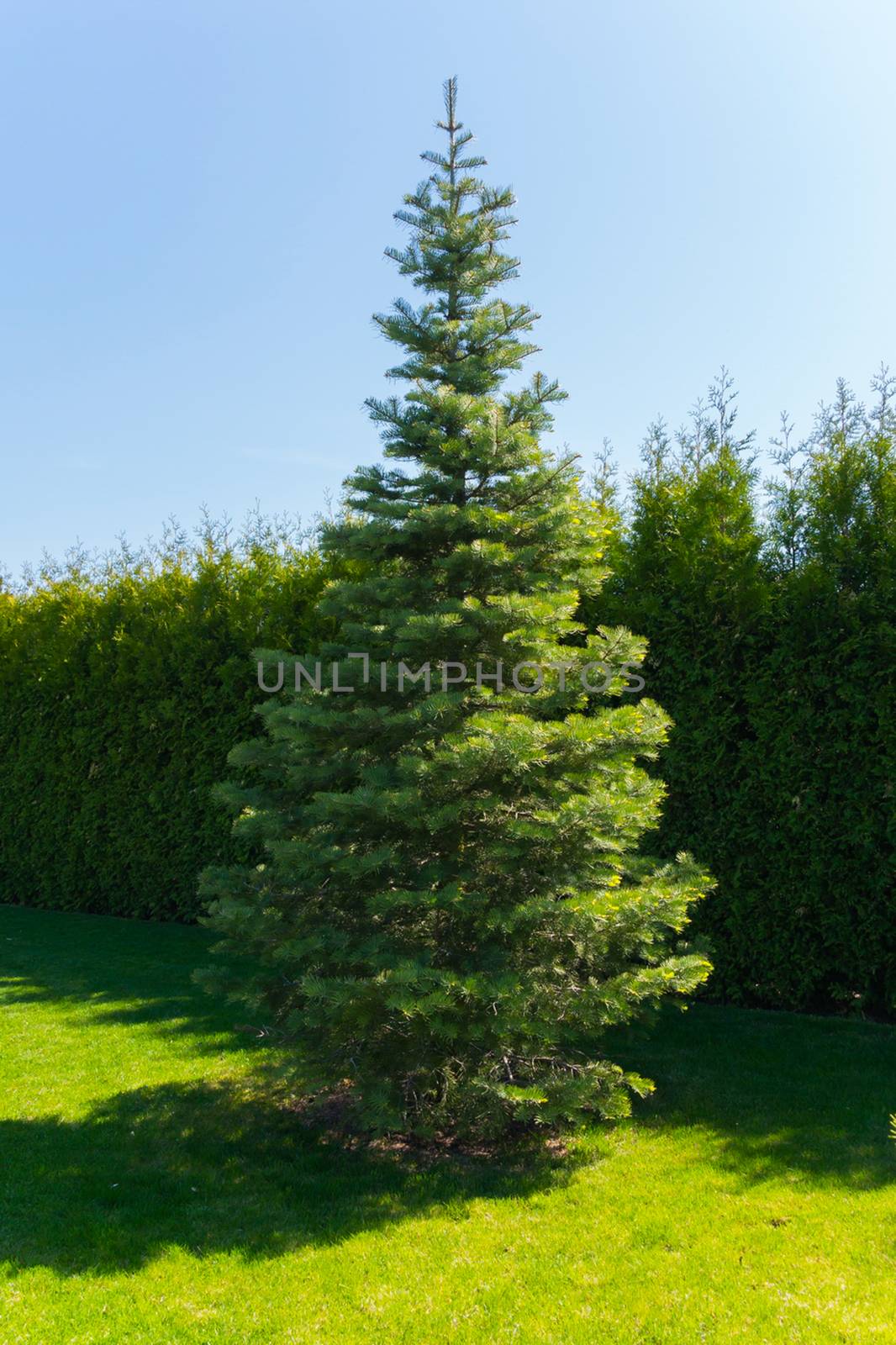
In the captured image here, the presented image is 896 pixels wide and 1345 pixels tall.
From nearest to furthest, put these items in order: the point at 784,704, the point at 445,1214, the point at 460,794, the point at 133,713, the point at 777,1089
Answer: the point at 445,1214 → the point at 460,794 → the point at 777,1089 → the point at 784,704 → the point at 133,713

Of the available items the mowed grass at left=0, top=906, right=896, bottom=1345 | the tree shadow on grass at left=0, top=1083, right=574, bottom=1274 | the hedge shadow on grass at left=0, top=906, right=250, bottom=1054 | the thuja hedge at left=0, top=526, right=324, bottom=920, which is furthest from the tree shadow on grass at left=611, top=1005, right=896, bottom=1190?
the thuja hedge at left=0, top=526, right=324, bottom=920

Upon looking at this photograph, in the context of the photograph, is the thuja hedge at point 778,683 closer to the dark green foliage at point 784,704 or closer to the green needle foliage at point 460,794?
the dark green foliage at point 784,704

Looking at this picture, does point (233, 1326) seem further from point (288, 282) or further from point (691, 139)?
point (691, 139)

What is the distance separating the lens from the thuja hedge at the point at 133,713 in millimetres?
9016

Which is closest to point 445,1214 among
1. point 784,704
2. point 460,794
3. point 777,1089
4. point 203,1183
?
point 203,1183

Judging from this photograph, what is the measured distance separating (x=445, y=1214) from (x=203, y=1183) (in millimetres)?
1181

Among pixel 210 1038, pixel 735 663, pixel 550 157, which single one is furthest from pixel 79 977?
pixel 550 157

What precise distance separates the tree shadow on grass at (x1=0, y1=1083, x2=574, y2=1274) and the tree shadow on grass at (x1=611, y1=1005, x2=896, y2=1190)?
93 centimetres

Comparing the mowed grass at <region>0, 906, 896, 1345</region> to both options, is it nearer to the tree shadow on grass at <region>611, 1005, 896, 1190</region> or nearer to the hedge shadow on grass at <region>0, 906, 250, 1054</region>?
the tree shadow on grass at <region>611, 1005, 896, 1190</region>

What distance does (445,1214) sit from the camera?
141 inches

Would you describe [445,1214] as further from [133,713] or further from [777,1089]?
[133,713]

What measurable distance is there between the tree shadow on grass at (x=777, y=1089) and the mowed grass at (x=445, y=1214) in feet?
0.06

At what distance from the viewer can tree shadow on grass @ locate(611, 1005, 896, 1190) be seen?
155 inches

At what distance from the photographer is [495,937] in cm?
417
